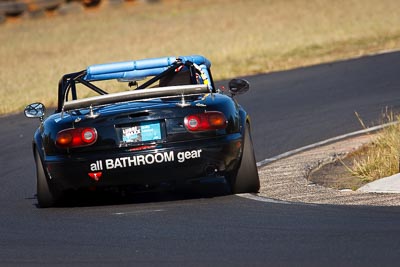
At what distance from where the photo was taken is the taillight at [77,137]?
8656mm

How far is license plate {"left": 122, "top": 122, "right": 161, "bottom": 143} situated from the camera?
8.66 m

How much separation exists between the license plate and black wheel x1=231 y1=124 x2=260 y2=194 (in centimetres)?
74

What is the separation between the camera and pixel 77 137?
867 centimetres

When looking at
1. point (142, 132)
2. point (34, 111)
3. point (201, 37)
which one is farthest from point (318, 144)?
point (201, 37)

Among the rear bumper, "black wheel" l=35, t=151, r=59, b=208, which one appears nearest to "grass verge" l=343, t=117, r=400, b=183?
the rear bumper

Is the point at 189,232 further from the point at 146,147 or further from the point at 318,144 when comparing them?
the point at 318,144

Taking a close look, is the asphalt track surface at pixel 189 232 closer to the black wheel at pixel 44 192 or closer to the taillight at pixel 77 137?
the black wheel at pixel 44 192

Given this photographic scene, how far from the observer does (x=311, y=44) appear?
2428 cm

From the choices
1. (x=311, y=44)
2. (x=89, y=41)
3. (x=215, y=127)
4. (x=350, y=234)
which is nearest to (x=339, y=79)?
(x=311, y=44)

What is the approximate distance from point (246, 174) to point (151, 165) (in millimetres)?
842

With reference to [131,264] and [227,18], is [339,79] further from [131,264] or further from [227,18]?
[227,18]

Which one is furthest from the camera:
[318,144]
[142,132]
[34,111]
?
[318,144]

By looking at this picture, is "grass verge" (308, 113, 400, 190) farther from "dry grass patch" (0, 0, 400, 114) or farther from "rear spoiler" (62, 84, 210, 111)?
"dry grass patch" (0, 0, 400, 114)

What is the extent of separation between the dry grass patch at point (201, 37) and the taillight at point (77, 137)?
9.55m
